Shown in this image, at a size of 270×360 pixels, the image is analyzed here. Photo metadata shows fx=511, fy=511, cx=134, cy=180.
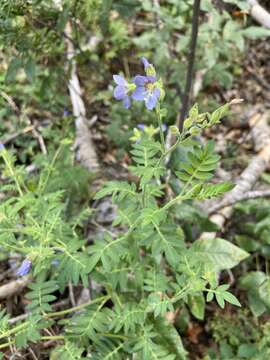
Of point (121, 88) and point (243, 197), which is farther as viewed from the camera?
point (243, 197)

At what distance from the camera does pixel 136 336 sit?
2166 mm

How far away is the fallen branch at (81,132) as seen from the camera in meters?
3.50

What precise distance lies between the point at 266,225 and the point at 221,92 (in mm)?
1822

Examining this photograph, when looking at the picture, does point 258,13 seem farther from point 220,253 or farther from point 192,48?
point 220,253

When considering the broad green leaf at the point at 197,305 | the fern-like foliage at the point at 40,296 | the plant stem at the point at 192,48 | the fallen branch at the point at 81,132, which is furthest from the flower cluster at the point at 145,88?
the fallen branch at the point at 81,132

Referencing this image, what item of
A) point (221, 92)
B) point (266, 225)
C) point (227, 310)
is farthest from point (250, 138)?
point (227, 310)

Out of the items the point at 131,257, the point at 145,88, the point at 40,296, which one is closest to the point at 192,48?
the point at 145,88

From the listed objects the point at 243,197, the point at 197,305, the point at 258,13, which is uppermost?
the point at 258,13

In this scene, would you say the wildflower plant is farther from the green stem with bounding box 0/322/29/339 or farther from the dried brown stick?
the dried brown stick

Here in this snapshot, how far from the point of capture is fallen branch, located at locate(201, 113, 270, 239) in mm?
3094

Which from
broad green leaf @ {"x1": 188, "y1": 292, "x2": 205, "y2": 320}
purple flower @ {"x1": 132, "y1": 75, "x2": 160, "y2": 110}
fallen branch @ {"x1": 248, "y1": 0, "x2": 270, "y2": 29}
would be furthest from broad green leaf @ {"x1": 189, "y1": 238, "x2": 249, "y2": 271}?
fallen branch @ {"x1": 248, "y1": 0, "x2": 270, "y2": 29}

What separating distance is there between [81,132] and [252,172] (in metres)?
1.25

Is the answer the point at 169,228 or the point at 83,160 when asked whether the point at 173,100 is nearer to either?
the point at 83,160

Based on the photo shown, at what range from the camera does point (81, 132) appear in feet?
12.2
